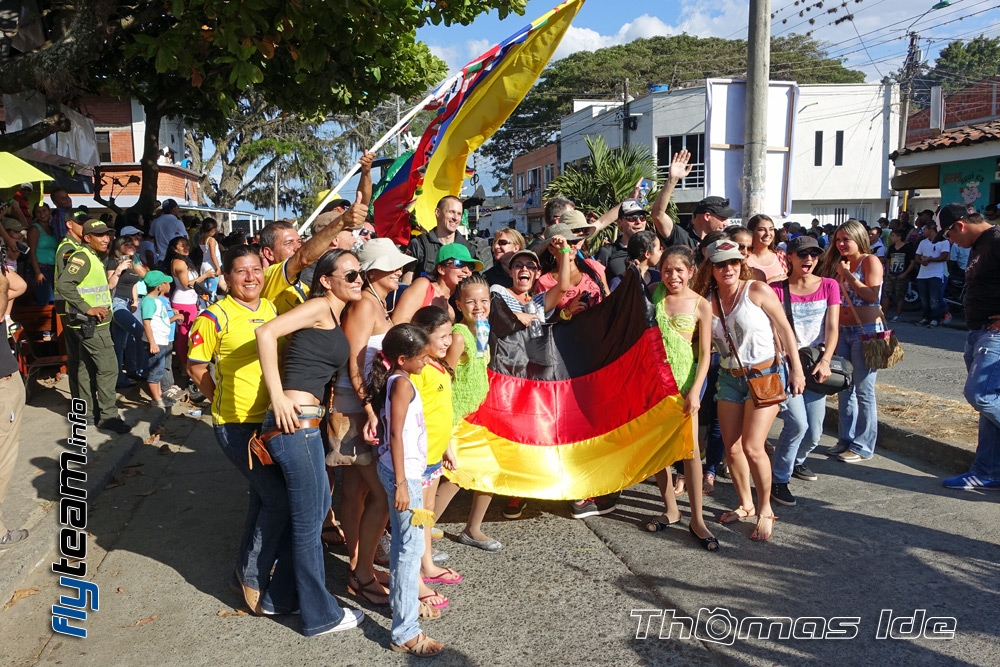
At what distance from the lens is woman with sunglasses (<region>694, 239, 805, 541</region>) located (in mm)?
4746

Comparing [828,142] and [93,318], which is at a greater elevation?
[828,142]

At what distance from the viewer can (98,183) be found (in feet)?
45.2

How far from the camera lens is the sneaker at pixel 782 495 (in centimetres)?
524

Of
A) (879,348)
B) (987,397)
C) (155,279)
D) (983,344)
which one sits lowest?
(987,397)

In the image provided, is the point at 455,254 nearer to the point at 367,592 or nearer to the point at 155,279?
the point at 367,592

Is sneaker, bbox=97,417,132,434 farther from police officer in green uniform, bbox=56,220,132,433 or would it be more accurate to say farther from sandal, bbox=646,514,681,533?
sandal, bbox=646,514,681,533

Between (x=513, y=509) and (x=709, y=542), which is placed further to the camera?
(x=513, y=509)

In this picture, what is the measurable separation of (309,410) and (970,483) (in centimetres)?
464

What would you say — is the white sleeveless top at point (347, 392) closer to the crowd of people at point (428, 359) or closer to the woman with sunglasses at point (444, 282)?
the crowd of people at point (428, 359)

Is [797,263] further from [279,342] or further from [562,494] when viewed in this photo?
[279,342]

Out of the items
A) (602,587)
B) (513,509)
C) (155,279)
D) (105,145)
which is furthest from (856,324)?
(105,145)
